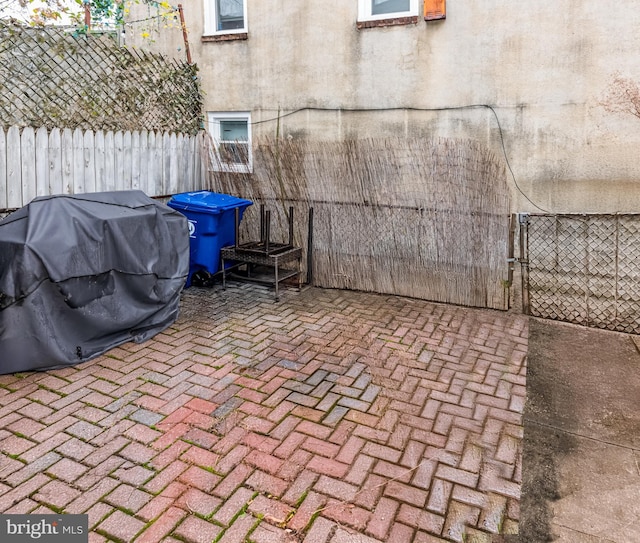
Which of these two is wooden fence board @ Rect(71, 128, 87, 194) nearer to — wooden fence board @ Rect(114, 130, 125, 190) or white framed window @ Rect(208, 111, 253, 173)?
wooden fence board @ Rect(114, 130, 125, 190)

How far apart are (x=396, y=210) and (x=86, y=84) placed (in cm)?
394

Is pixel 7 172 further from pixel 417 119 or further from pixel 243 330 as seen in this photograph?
pixel 417 119

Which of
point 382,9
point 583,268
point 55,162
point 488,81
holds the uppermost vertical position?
point 382,9

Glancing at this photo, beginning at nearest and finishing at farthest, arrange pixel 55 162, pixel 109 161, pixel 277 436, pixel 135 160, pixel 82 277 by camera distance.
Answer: pixel 277 436 → pixel 82 277 → pixel 55 162 → pixel 109 161 → pixel 135 160

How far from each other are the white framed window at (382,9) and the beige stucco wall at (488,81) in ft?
0.39

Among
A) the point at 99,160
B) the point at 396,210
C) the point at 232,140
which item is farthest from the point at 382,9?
the point at 99,160

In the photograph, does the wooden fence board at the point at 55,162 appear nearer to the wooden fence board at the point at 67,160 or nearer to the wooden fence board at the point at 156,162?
the wooden fence board at the point at 67,160

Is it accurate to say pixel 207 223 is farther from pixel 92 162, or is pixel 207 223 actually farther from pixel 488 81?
pixel 488 81

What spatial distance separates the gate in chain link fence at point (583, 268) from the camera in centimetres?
511

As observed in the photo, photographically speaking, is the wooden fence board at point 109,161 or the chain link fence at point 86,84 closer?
the chain link fence at point 86,84

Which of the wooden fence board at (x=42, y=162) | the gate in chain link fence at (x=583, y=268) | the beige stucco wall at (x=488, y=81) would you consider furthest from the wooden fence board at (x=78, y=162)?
the gate in chain link fence at (x=583, y=268)

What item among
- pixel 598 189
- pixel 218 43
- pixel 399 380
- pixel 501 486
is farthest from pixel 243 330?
pixel 218 43

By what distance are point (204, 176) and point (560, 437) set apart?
19.2 ft

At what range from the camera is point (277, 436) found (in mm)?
3250
